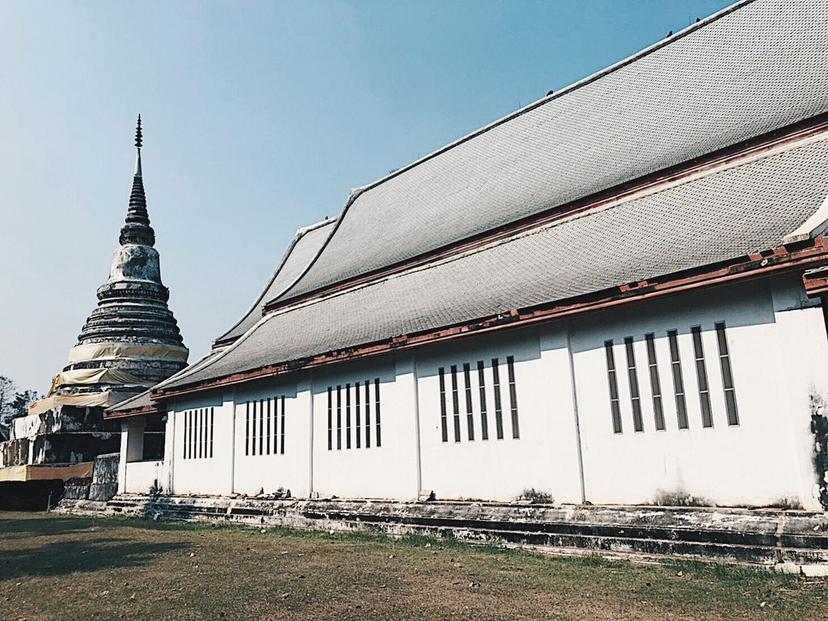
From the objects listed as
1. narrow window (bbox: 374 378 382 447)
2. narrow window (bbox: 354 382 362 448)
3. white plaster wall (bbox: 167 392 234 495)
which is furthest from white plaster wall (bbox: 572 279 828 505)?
white plaster wall (bbox: 167 392 234 495)

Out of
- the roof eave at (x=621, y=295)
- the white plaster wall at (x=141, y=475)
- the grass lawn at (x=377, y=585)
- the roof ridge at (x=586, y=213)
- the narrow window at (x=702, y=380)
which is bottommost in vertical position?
the grass lawn at (x=377, y=585)

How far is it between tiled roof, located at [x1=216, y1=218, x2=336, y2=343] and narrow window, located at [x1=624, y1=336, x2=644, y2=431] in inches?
507

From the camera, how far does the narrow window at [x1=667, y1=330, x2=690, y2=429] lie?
8.59 m

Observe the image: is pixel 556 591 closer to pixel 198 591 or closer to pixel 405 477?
pixel 198 591

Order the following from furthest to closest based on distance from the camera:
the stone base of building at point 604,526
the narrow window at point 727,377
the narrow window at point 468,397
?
the narrow window at point 468,397 < the narrow window at point 727,377 < the stone base of building at point 604,526

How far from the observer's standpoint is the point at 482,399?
1088 centimetres

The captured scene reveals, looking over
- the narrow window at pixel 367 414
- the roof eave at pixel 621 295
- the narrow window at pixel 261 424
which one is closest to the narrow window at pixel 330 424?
the roof eave at pixel 621 295

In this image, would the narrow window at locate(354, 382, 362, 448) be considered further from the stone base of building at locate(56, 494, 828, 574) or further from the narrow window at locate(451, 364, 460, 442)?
the narrow window at locate(451, 364, 460, 442)

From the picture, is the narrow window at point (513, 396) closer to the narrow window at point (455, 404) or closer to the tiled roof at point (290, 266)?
the narrow window at point (455, 404)

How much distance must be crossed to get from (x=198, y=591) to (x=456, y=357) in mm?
5385

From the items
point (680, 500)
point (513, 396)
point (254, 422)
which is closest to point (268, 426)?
point (254, 422)

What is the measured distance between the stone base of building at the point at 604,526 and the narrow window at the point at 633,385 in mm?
1065

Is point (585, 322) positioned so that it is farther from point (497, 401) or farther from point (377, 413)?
point (377, 413)

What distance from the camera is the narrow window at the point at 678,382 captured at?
8586 mm
